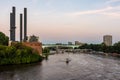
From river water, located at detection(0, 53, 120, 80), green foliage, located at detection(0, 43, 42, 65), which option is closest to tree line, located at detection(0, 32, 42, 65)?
green foliage, located at detection(0, 43, 42, 65)

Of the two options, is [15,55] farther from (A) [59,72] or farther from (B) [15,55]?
(A) [59,72]

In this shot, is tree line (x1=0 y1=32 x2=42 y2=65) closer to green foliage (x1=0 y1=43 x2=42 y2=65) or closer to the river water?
green foliage (x1=0 y1=43 x2=42 y2=65)

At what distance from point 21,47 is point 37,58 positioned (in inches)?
233

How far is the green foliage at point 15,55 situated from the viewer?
7006 centimetres

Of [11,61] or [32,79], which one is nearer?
[32,79]

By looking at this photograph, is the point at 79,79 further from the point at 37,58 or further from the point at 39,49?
the point at 39,49

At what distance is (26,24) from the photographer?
366 ft

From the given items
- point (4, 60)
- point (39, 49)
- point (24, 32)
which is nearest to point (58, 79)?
point (4, 60)

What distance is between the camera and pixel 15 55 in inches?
2879

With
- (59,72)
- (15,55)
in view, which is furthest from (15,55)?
(59,72)

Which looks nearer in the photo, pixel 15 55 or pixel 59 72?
pixel 59 72

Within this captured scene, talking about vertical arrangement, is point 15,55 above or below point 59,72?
above

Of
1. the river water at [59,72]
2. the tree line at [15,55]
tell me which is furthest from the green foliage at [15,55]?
the river water at [59,72]

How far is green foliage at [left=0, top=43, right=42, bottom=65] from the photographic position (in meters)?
70.1
